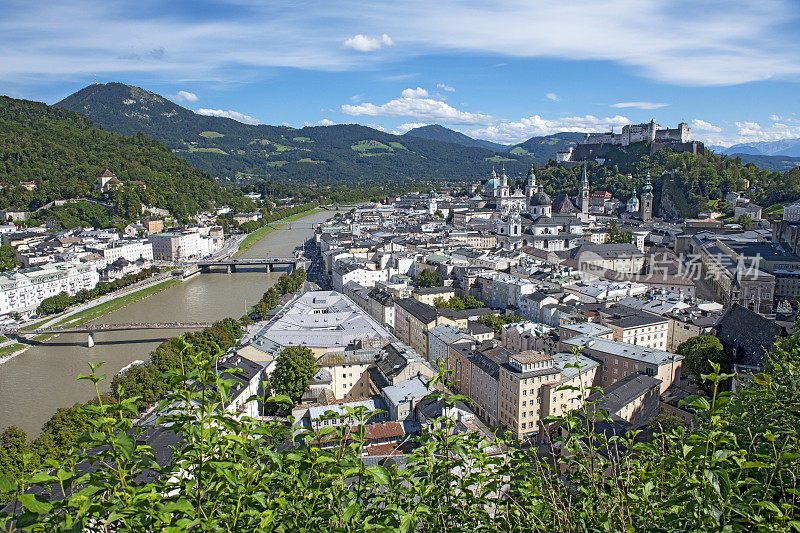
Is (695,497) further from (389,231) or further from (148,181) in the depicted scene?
(148,181)

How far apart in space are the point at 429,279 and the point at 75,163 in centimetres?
2910

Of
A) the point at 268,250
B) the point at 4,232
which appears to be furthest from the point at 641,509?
the point at 4,232

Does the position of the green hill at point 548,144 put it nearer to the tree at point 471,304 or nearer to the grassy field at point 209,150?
the grassy field at point 209,150

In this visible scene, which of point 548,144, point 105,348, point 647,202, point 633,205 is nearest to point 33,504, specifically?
point 105,348

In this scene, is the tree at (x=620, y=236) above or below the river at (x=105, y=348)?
above

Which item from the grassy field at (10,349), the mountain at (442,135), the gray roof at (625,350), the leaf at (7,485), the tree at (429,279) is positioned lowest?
the grassy field at (10,349)

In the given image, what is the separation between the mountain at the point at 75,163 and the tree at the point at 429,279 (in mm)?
22413

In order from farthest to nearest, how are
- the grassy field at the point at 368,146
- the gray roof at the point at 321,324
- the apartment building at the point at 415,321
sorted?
1. the grassy field at the point at 368,146
2. the apartment building at the point at 415,321
3. the gray roof at the point at 321,324

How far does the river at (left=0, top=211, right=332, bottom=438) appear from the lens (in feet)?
34.4

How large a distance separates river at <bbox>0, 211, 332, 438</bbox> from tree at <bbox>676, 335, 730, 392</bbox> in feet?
29.9

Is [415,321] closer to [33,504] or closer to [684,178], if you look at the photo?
[33,504]

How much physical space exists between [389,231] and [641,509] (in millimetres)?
28064

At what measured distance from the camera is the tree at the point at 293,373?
9.80 metres

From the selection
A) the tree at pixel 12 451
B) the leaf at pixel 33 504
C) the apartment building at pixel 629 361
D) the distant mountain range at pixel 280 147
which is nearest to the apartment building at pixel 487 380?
the apartment building at pixel 629 361
